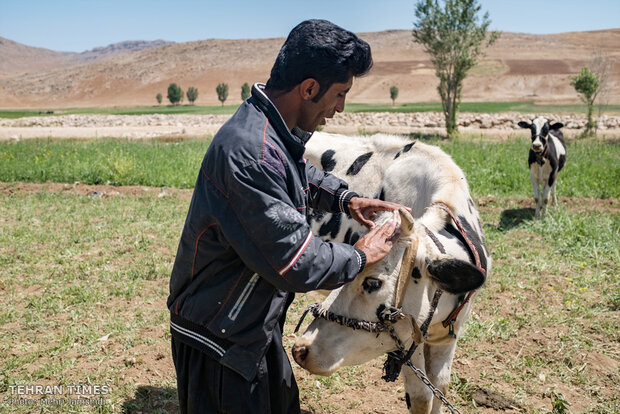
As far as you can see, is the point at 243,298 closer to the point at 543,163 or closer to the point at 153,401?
the point at 153,401

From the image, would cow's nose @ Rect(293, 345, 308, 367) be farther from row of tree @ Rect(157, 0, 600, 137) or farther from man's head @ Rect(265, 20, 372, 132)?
row of tree @ Rect(157, 0, 600, 137)

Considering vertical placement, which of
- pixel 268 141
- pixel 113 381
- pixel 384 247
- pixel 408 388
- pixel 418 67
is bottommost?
pixel 113 381

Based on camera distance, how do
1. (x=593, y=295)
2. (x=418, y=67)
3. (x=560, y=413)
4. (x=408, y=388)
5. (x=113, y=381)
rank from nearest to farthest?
(x=408, y=388) < (x=560, y=413) < (x=113, y=381) < (x=593, y=295) < (x=418, y=67)

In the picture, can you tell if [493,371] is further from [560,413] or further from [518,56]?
[518,56]

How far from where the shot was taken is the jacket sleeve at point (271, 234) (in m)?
1.79

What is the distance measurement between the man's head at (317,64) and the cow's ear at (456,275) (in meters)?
0.87

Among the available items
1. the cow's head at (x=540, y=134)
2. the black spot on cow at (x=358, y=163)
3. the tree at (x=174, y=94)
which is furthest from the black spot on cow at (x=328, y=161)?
the tree at (x=174, y=94)

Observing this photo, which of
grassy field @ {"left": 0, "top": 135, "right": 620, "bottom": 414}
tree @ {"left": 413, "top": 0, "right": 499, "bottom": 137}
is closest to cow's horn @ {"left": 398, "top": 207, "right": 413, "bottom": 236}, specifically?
grassy field @ {"left": 0, "top": 135, "right": 620, "bottom": 414}

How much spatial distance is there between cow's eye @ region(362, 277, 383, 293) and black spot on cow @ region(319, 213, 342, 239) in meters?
1.81

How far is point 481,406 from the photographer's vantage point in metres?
3.81

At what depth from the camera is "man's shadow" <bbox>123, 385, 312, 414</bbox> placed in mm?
3631

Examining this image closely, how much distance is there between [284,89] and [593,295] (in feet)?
16.6

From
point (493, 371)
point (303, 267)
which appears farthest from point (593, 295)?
point (303, 267)

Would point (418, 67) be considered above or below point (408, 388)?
above
